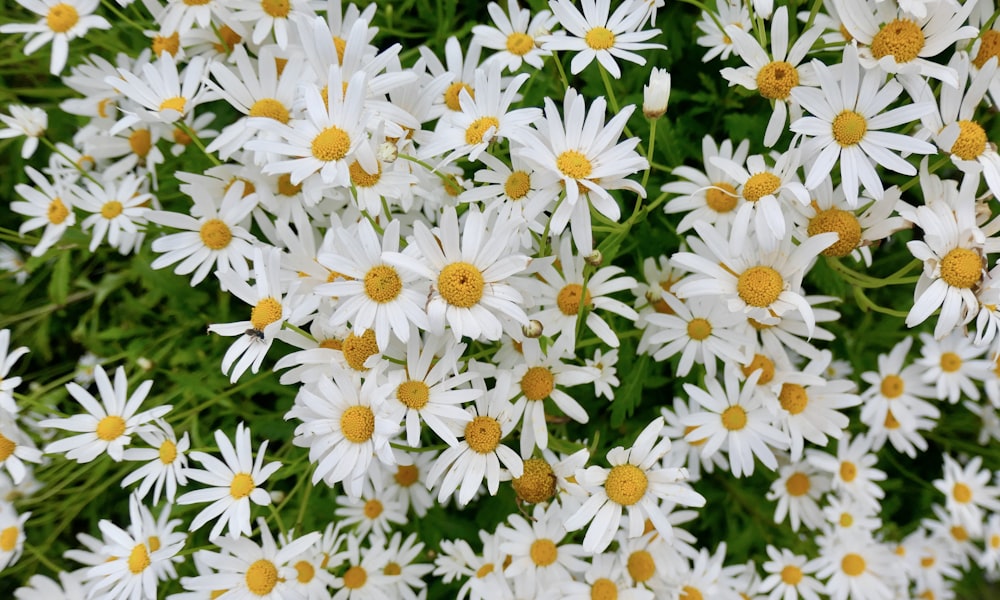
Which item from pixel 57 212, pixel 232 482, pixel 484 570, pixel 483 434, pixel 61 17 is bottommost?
pixel 484 570

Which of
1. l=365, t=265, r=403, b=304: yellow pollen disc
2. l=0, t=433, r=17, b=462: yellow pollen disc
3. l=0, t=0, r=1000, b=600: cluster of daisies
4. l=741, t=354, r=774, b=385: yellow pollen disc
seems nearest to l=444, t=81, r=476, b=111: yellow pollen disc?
l=0, t=0, r=1000, b=600: cluster of daisies

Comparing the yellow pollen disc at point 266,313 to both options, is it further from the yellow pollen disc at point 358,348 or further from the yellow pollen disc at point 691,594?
the yellow pollen disc at point 691,594

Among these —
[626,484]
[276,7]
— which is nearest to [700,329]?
[626,484]

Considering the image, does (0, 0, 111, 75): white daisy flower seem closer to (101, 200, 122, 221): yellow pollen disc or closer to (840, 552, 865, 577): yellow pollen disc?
(101, 200, 122, 221): yellow pollen disc

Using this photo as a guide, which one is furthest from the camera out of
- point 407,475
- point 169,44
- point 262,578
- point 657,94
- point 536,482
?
point 407,475

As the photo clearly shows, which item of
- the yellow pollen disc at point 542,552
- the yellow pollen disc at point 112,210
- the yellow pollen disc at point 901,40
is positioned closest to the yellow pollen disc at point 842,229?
the yellow pollen disc at point 901,40

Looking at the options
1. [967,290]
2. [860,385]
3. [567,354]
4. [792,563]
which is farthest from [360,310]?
[860,385]

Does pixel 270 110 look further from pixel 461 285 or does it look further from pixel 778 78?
pixel 778 78
